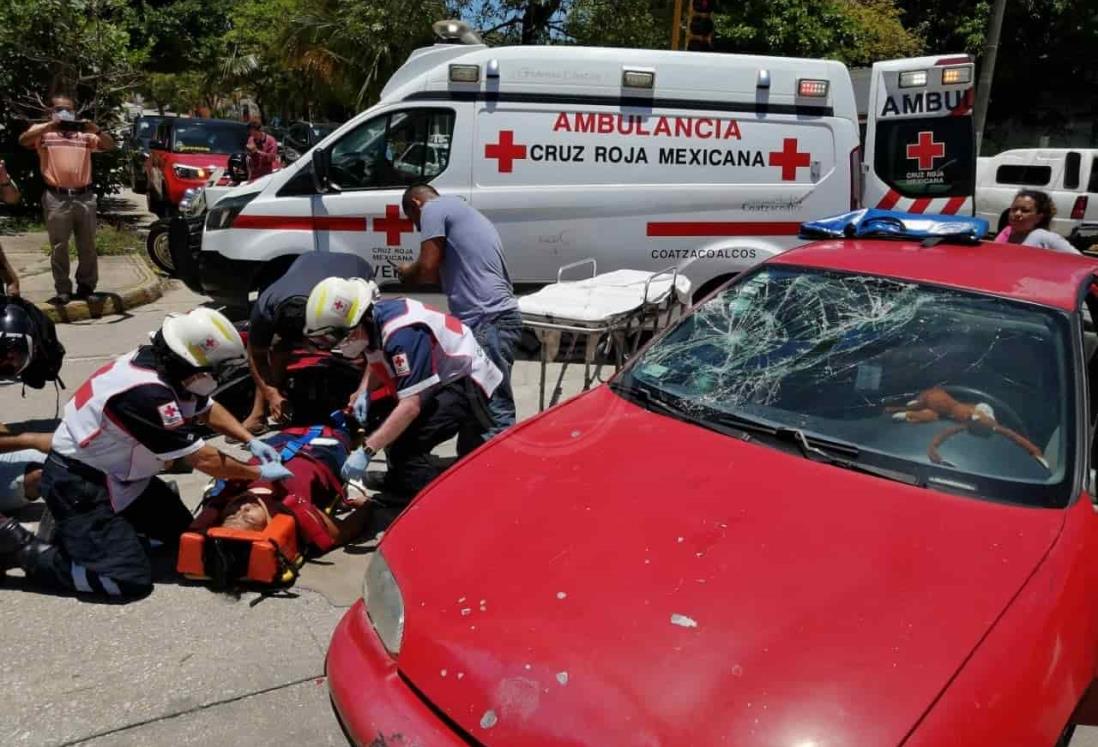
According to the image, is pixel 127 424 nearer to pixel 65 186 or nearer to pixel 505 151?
pixel 505 151

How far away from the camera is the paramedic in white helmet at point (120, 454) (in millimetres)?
3373

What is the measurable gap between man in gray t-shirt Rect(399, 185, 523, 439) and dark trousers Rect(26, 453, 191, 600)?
202 cm

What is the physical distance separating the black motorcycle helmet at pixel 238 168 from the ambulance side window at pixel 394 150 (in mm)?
6253

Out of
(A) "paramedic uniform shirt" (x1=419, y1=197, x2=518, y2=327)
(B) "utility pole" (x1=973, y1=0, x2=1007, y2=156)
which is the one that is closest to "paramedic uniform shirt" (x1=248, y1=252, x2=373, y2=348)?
(A) "paramedic uniform shirt" (x1=419, y1=197, x2=518, y2=327)

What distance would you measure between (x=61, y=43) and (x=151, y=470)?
10.1 m

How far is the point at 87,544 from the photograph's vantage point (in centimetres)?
344

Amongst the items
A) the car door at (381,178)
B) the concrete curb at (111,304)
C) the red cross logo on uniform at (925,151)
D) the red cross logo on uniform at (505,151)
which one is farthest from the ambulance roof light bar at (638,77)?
the concrete curb at (111,304)

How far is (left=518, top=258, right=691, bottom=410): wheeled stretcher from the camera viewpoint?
4.91 meters

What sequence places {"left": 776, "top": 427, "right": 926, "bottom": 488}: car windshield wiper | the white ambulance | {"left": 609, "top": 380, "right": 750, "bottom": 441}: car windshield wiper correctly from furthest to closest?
the white ambulance
{"left": 609, "top": 380, "right": 750, "bottom": 441}: car windshield wiper
{"left": 776, "top": 427, "right": 926, "bottom": 488}: car windshield wiper

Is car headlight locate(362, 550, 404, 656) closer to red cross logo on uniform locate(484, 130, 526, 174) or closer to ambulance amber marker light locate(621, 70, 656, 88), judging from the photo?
red cross logo on uniform locate(484, 130, 526, 174)

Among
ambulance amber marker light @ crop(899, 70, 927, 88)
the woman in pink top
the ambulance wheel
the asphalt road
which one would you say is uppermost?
ambulance amber marker light @ crop(899, 70, 927, 88)

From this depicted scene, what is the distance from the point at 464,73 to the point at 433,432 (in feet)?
11.9

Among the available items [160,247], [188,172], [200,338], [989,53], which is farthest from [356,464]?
[989,53]

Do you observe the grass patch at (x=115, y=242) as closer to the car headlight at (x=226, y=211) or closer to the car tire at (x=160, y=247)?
the car tire at (x=160, y=247)
